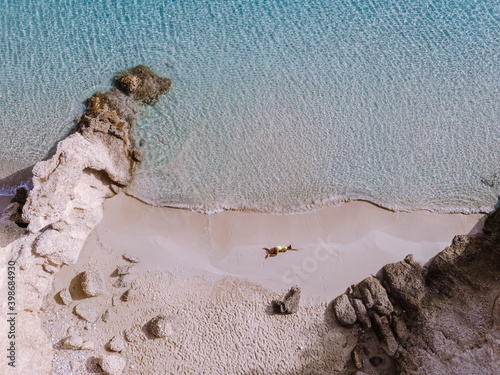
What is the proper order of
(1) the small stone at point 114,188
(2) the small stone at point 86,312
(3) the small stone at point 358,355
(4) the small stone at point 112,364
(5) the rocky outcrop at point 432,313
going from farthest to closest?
(1) the small stone at point 114,188 → (2) the small stone at point 86,312 → (3) the small stone at point 358,355 → (4) the small stone at point 112,364 → (5) the rocky outcrop at point 432,313

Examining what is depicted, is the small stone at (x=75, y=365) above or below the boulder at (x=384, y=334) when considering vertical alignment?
below

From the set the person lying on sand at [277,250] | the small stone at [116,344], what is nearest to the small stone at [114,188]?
the small stone at [116,344]

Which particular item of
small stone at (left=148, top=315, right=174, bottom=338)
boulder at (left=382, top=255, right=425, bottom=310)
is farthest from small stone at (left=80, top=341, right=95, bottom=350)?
boulder at (left=382, top=255, right=425, bottom=310)

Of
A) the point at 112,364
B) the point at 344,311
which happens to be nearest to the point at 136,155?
the point at 112,364

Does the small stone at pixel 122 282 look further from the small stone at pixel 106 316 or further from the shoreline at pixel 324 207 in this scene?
the shoreline at pixel 324 207

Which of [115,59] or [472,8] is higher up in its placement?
[472,8]

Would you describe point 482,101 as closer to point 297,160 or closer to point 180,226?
point 297,160

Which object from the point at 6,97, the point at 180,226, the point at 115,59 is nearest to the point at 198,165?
the point at 180,226
